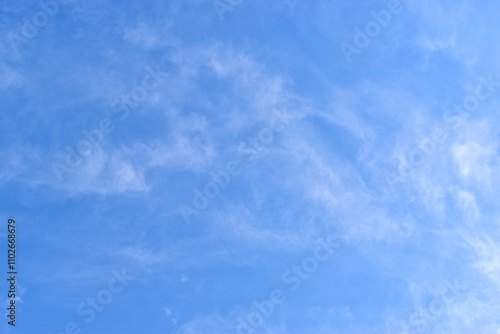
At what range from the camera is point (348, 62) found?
5419 cm

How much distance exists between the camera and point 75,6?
52.9 meters

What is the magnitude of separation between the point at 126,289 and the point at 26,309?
1222 centimetres

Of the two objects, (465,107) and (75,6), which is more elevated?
(75,6)

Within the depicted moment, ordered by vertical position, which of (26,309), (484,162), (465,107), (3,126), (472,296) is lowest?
(472,296)

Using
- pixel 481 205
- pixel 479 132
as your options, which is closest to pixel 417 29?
pixel 479 132

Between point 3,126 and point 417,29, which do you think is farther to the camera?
point 417,29

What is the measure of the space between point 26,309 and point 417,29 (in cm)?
6080

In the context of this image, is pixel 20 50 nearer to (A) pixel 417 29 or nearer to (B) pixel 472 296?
(A) pixel 417 29

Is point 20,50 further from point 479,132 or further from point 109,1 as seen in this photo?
point 479,132

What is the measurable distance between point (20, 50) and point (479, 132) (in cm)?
5891

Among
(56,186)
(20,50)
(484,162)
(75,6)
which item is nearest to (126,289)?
(56,186)

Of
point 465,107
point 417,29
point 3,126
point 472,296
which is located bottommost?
point 472,296

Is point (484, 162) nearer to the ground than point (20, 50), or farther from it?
nearer to the ground

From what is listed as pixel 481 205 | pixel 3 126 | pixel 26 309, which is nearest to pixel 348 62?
pixel 481 205
